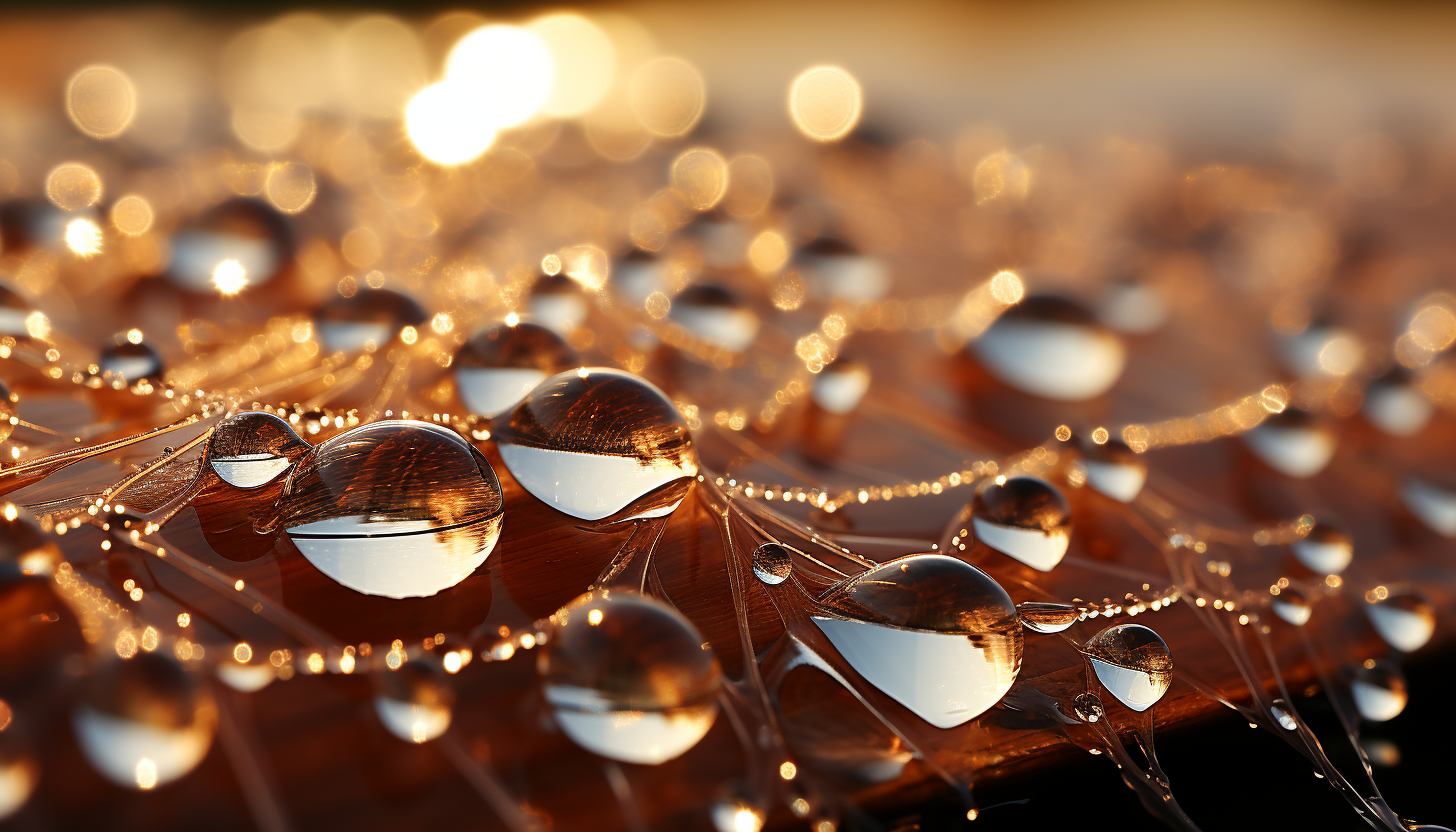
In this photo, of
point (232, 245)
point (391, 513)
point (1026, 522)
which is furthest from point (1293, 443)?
point (232, 245)

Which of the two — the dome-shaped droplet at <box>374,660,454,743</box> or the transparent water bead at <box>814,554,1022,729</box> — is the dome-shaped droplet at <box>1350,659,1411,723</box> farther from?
the dome-shaped droplet at <box>374,660,454,743</box>

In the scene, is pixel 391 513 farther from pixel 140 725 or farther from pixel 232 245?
pixel 232 245

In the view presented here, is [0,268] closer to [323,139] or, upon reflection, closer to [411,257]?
[411,257]

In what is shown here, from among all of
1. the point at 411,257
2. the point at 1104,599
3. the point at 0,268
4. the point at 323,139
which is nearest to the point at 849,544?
the point at 1104,599

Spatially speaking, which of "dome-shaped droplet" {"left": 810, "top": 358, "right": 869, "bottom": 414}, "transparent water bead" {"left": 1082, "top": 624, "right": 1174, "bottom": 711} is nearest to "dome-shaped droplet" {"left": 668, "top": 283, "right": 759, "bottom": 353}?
"dome-shaped droplet" {"left": 810, "top": 358, "right": 869, "bottom": 414}

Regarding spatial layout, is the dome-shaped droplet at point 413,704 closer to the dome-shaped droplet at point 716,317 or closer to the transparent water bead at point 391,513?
the transparent water bead at point 391,513

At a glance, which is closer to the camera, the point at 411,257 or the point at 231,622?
the point at 231,622
